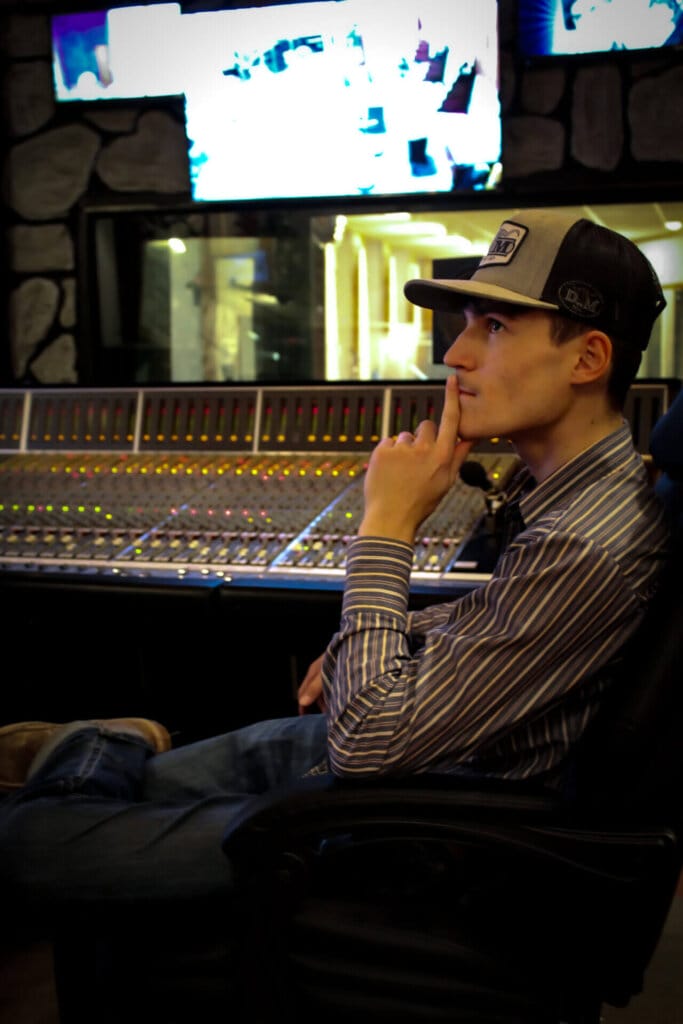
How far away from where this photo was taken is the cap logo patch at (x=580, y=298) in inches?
45.9

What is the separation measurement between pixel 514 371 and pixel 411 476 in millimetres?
183

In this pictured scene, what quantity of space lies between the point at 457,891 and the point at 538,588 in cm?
38

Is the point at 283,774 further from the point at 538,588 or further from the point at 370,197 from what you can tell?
the point at 370,197

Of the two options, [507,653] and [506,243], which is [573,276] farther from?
[507,653]

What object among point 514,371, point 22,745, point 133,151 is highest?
point 133,151

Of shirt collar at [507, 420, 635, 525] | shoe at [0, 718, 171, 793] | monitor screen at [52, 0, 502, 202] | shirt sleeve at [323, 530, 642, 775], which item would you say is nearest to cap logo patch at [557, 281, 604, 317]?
shirt collar at [507, 420, 635, 525]

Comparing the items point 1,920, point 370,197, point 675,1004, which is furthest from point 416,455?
point 370,197

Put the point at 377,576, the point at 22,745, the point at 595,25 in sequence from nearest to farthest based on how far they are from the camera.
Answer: the point at 377,576 < the point at 22,745 < the point at 595,25

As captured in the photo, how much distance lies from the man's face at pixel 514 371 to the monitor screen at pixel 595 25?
6.01ft

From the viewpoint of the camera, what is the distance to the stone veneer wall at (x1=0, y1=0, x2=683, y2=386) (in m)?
2.78

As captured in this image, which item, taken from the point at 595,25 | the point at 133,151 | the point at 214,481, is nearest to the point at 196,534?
the point at 214,481

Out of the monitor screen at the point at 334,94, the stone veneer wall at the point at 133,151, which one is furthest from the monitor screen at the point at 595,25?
the monitor screen at the point at 334,94

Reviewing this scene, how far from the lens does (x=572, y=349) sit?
1.20m

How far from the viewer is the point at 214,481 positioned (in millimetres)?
2396
